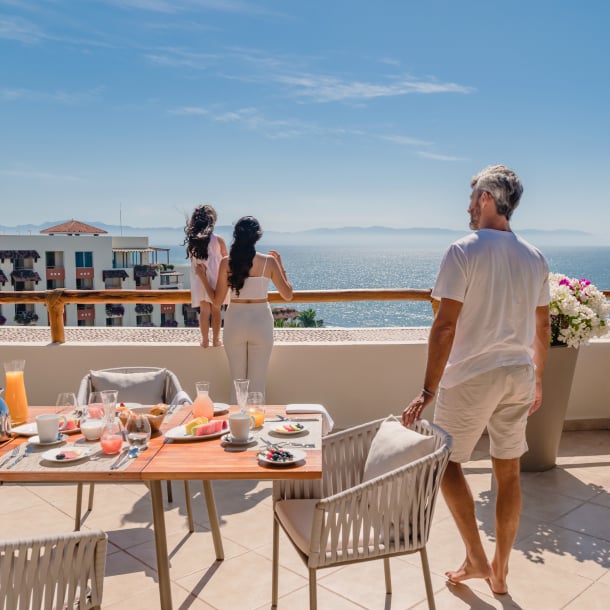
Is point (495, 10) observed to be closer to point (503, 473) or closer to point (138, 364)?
point (138, 364)

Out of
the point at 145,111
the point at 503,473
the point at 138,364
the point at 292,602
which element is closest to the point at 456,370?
the point at 503,473

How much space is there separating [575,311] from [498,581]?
5.87 ft

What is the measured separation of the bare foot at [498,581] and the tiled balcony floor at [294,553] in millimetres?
30

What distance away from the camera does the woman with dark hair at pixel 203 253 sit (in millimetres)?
4477

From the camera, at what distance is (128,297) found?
A: 4812 millimetres

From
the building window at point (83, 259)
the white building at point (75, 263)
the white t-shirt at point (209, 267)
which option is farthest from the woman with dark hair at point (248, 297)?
the building window at point (83, 259)

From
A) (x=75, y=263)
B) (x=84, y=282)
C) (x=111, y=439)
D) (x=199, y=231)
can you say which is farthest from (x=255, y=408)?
(x=75, y=263)

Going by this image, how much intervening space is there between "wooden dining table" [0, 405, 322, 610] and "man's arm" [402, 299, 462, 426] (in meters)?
0.39

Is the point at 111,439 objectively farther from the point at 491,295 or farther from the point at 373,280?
the point at 373,280

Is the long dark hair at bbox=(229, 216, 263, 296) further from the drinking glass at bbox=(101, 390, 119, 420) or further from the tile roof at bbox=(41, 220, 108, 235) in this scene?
the tile roof at bbox=(41, 220, 108, 235)

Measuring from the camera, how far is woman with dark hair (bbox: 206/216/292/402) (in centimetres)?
405

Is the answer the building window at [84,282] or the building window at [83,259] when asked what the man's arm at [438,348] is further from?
the building window at [83,259]

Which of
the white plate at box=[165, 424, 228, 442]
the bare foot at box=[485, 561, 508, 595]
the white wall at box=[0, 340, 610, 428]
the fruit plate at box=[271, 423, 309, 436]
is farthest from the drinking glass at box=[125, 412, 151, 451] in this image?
the white wall at box=[0, 340, 610, 428]

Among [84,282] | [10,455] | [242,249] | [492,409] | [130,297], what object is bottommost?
[84,282]
